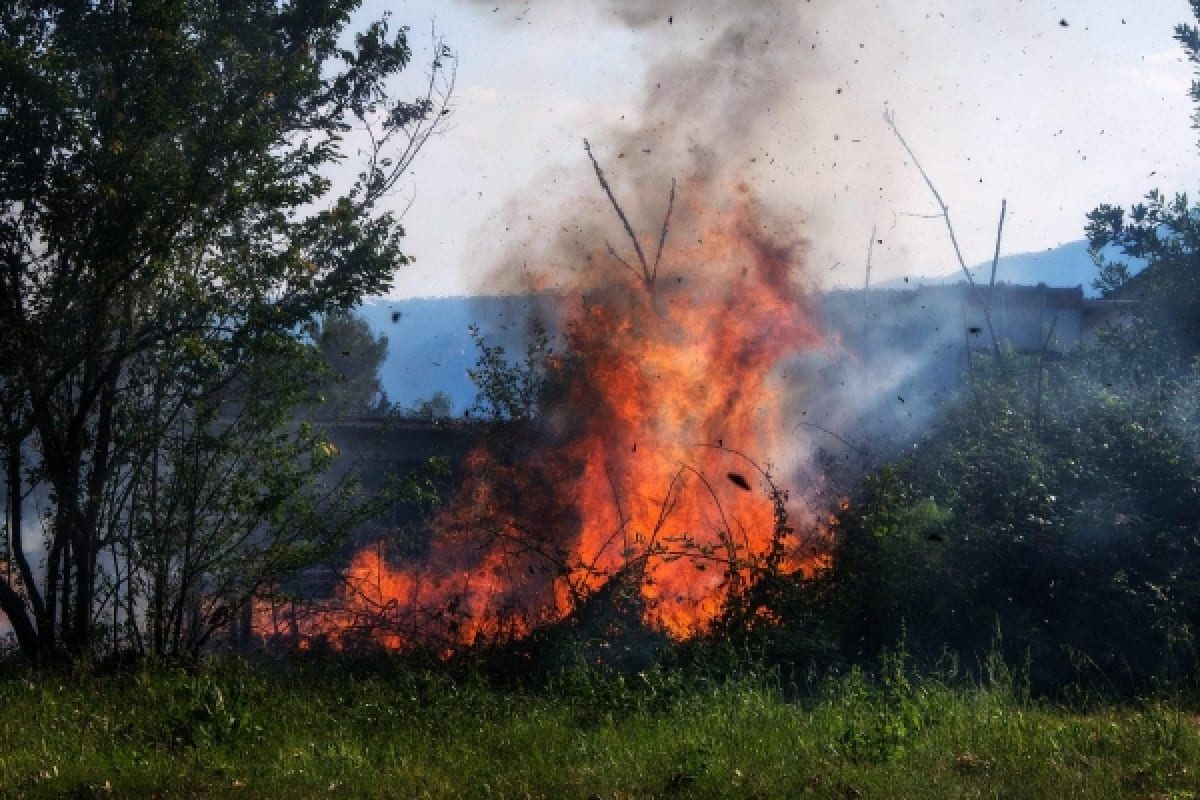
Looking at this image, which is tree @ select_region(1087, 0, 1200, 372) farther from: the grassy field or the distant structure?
the distant structure

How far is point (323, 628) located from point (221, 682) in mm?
4926

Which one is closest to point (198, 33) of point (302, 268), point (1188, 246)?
point (302, 268)

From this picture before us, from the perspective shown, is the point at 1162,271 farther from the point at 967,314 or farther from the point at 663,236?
the point at 967,314

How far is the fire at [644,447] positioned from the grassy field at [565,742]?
4042mm

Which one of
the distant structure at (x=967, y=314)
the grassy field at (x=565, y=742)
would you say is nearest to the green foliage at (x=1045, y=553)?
the grassy field at (x=565, y=742)

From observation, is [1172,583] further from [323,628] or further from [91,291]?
[91,291]

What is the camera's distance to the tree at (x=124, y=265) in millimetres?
10039

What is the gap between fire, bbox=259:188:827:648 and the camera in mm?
14766

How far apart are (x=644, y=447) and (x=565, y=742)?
301 inches

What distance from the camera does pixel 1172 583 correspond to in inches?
472

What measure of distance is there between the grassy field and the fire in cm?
404

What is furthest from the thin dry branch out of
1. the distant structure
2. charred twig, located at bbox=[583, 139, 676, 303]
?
the distant structure

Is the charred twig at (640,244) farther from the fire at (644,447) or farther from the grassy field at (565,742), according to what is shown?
the grassy field at (565,742)

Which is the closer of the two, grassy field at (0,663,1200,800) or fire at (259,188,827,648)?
grassy field at (0,663,1200,800)
